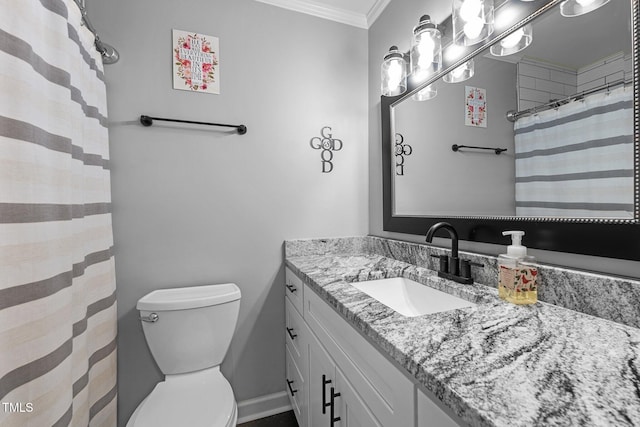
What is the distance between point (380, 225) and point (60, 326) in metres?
1.48

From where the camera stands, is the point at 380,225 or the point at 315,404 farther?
the point at 380,225

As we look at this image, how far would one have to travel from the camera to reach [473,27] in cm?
103

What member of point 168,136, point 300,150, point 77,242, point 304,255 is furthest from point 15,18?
point 304,255

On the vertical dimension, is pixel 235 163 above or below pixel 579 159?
above

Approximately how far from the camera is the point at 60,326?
78 cm

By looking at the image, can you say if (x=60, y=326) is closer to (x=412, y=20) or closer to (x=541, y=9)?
(x=541, y=9)

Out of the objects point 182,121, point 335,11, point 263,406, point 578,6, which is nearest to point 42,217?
point 182,121

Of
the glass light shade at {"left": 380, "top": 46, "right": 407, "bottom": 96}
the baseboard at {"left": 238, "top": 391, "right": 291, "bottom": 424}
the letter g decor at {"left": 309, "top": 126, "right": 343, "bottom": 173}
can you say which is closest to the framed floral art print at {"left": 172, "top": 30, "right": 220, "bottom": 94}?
the letter g decor at {"left": 309, "top": 126, "right": 343, "bottom": 173}

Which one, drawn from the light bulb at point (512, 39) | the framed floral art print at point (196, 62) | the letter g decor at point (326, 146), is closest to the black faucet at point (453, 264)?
the light bulb at point (512, 39)

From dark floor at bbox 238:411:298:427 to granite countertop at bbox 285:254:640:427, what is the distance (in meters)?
1.12

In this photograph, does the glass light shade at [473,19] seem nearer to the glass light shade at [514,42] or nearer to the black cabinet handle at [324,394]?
the glass light shade at [514,42]

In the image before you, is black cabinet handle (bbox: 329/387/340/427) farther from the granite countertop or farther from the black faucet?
the black faucet

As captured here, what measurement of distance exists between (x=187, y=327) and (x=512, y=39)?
170 centimetres

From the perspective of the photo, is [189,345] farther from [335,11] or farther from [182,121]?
[335,11]
